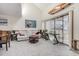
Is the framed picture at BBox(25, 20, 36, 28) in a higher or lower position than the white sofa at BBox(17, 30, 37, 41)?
higher

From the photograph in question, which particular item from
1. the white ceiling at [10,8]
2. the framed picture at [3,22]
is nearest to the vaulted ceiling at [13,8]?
the white ceiling at [10,8]

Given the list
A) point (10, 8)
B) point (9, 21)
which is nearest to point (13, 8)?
point (10, 8)

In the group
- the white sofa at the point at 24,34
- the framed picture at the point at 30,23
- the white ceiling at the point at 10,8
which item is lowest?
the white sofa at the point at 24,34

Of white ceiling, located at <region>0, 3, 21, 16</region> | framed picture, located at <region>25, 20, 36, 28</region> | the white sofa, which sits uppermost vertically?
white ceiling, located at <region>0, 3, 21, 16</region>

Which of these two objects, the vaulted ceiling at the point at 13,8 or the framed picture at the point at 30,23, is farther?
the framed picture at the point at 30,23

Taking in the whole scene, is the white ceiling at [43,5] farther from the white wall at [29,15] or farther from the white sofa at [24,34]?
the white sofa at [24,34]

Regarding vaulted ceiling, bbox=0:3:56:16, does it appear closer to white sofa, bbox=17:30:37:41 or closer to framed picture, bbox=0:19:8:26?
framed picture, bbox=0:19:8:26

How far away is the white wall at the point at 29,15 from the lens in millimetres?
2702

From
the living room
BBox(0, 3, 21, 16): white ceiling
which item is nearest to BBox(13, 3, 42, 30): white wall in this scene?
the living room

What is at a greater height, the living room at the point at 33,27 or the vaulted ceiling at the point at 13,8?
the vaulted ceiling at the point at 13,8

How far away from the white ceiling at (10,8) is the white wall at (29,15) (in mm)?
140

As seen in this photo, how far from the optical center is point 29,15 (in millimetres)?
2748

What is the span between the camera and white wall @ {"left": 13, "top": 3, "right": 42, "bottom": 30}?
8.87 ft

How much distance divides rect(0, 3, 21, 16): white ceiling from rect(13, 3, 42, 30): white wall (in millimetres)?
140
